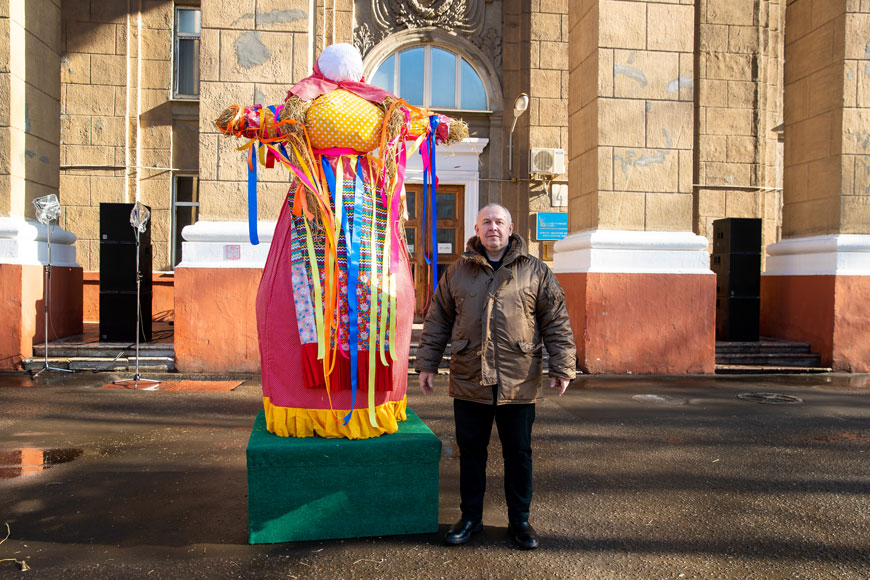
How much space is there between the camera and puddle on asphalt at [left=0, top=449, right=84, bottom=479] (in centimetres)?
405

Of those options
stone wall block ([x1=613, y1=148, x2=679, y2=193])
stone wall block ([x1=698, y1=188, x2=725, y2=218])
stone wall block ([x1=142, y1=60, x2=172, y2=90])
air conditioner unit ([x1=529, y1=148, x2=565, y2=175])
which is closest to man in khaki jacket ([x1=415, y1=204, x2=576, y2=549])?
stone wall block ([x1=613, y1=148, x2=679, y2=193])

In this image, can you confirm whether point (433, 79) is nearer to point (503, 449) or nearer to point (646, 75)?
point (646, 75)

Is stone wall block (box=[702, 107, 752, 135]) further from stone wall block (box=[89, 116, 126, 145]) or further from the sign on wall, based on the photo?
stone wall block (box=[89, 116, 126, 145])

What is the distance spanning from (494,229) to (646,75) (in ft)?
19.4

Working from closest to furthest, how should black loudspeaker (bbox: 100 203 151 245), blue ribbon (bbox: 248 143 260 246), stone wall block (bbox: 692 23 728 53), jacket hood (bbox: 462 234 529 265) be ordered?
jacket hood (bbox: 462 234 529 265), blue ribbon (bbox: 248 143 260 246), black loudspeaker (bbox: 100 203 151 245), stone wall block (bbox: 692 23 728 53)

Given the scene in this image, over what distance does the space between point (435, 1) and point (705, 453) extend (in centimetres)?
974

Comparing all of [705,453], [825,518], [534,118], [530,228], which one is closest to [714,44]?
[534,118]

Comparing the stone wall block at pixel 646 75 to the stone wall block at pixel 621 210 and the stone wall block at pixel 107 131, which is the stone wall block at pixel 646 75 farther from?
the stone wall block at pixel 107 131

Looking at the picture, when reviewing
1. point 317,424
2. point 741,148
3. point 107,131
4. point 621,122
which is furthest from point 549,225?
point 317,424

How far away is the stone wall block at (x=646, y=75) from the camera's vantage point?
796 centimetres

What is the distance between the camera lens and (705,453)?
15.1 feet

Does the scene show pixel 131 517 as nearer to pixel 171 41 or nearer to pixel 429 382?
pixel 429 382

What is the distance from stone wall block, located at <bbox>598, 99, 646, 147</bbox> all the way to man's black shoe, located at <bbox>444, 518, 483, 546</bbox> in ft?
19.4

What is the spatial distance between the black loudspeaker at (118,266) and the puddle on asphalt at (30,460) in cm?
423
